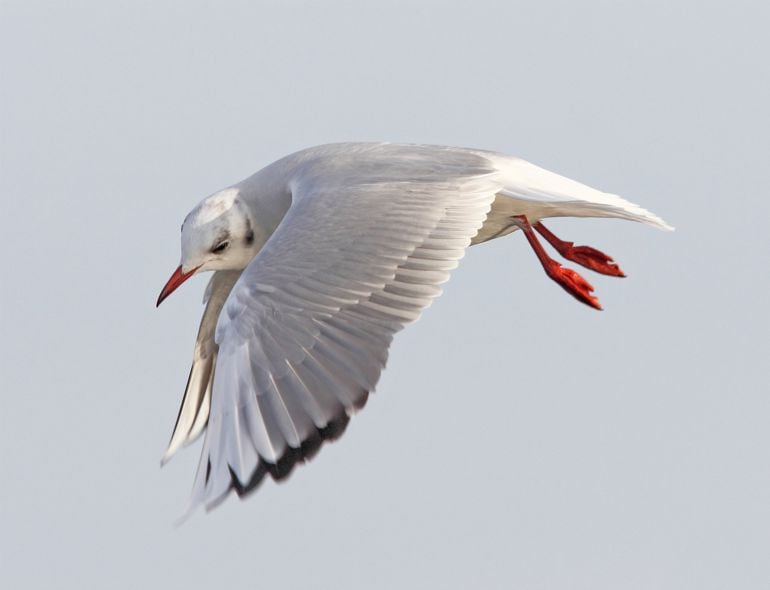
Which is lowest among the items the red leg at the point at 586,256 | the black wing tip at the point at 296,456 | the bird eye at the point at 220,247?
the red leg at the point at 586,256

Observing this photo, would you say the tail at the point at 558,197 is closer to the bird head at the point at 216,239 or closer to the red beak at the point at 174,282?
the bird head at the point at 216,239

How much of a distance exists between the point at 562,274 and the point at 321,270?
1899 mm

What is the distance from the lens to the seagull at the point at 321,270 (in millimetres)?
7434

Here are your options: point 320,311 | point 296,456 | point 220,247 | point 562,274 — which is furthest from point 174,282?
point 296,456

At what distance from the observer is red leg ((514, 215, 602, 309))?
9.30 metres

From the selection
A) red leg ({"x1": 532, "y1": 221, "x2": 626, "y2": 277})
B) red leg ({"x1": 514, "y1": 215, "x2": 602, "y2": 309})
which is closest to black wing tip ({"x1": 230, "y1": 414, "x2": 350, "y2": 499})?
red leg ({"x1": 514, "y1": 215, "x2": 602, "y2": 309})

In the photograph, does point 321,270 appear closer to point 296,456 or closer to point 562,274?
point 296,456

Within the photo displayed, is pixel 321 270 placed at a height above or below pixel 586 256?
above

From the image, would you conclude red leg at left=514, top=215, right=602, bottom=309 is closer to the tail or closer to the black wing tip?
the tail

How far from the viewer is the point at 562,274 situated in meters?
9.36

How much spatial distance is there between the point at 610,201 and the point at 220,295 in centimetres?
201

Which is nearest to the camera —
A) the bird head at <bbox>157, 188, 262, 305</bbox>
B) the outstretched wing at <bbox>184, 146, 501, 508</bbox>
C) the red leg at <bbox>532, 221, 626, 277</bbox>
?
the outstretched wing at <bbox>184, 146, 501, 508</bbox>

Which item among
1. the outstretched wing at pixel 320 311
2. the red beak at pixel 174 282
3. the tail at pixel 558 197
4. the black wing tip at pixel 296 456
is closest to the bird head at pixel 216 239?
the red beak at pixel 174 282

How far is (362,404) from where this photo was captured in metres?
7.34
